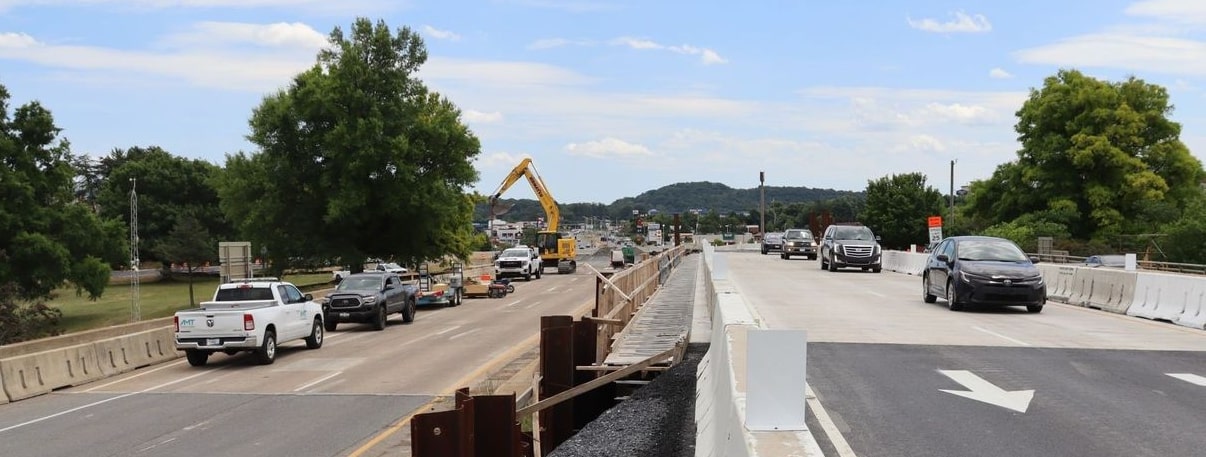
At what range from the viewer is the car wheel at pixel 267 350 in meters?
20.7

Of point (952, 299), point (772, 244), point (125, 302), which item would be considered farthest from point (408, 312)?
point (125, 302)

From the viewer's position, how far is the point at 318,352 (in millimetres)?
23312

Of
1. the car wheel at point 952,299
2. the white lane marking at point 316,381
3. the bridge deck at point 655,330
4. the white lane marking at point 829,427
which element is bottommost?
the white lane marking at point 316,381

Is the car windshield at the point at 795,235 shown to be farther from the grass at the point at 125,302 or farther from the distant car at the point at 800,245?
the grass at the point at 125,302

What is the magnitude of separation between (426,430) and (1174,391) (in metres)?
7.73

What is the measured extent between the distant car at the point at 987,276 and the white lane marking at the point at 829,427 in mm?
10252

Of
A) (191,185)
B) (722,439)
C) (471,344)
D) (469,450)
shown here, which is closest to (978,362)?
(469,450)

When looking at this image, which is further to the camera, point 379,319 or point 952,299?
point 379,319

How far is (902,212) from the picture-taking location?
99.4 meters

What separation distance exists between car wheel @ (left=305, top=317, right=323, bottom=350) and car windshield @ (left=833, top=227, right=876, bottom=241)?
2068 centimetres

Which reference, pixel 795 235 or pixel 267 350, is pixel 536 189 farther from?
A: pixel 267 350

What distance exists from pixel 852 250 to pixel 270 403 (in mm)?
25328

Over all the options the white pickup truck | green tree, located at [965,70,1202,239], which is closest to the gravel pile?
the white pickup truck

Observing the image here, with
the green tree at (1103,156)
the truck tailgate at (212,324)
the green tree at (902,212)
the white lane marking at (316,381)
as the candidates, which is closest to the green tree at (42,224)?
the truck tailgate at (212,324)
